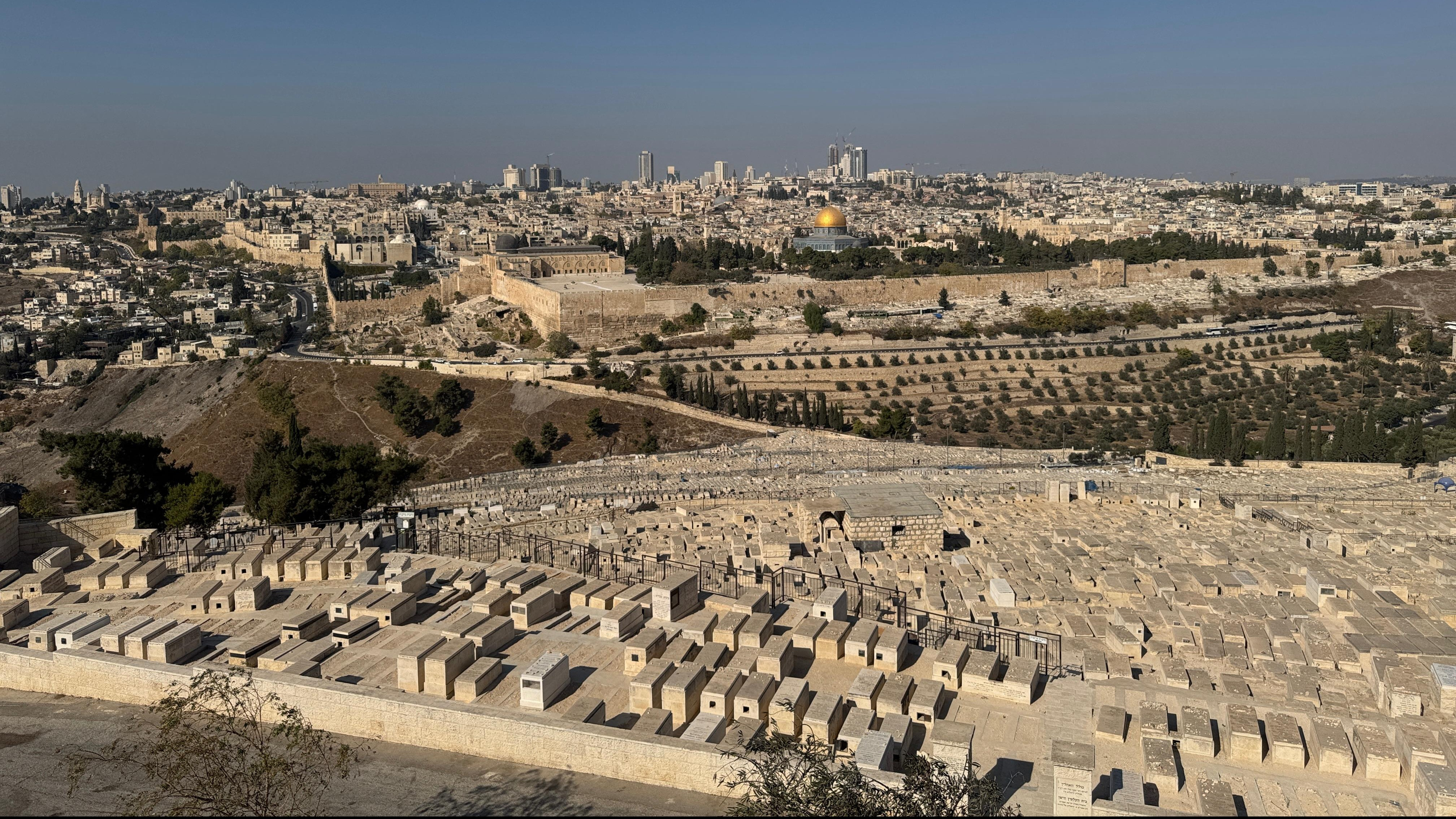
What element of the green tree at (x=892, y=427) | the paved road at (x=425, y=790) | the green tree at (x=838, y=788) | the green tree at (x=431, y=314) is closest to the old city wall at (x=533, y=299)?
the green tree at (x=431, y=314)

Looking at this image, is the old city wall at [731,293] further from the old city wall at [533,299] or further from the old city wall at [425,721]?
the old city wall at [425,721]

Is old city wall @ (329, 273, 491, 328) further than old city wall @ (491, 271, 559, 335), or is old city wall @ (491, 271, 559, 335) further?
old city wall @ (329, 273, 491, 328)

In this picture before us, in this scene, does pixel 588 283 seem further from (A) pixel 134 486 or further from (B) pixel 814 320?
(A) pixel 134 486

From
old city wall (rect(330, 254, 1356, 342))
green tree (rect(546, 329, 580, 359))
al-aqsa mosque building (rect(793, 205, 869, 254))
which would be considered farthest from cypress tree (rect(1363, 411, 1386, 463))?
al-aqsa mosque building (rect(793, 205, 869, 254))

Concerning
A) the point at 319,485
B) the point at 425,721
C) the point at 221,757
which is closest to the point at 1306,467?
the point at 319,485

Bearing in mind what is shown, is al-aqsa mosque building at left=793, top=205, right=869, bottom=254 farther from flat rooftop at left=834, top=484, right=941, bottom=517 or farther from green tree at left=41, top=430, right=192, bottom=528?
green tree at left=41, top=430, right=192, bottom=528
